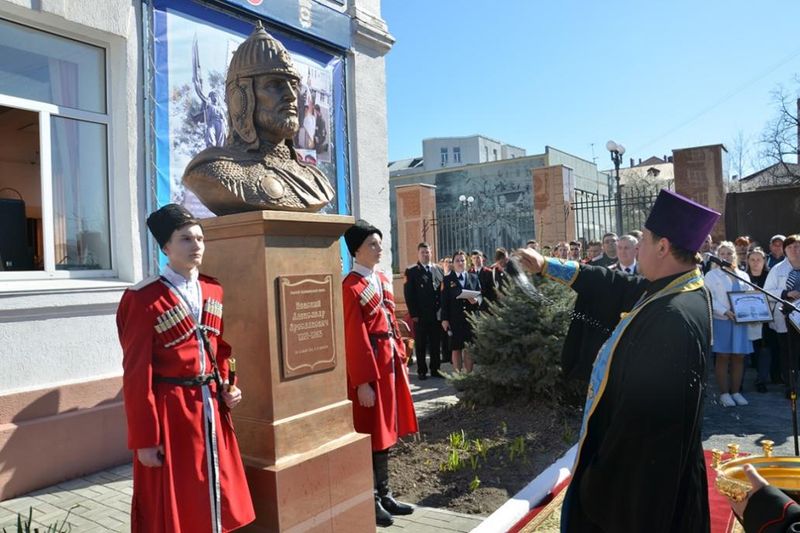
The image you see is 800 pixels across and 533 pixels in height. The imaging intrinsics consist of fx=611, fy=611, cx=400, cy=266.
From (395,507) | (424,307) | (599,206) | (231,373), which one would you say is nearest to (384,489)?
(395,507)

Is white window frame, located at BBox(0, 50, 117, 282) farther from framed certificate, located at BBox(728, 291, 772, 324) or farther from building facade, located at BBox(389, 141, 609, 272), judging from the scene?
building facade, located at BBox(389, 141, 609, 272)

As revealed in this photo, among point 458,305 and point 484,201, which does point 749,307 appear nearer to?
point 458,305

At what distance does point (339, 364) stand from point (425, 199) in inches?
466

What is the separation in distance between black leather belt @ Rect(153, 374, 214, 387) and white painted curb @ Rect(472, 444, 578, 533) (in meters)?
1.87

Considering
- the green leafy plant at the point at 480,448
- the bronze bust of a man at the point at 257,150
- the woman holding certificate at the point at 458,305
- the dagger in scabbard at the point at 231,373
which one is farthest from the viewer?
the woman holding certificate at the point at 458,305

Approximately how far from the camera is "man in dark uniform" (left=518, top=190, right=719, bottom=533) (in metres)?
2.17

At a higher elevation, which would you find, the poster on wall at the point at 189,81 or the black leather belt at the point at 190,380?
the poster on wall at the point at 189,81

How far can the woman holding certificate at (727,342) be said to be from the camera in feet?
24.3

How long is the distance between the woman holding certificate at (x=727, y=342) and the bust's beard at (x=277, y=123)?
595 cm

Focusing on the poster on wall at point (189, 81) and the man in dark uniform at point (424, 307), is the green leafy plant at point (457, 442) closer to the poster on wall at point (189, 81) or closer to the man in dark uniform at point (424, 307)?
the poster on wall at point (189, 81)

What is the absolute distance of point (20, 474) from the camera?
4.75 m

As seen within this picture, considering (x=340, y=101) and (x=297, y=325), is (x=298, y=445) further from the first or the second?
(x=340, y=101)

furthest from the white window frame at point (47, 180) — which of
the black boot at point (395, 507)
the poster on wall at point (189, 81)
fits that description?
the black boot at point (395, 507)

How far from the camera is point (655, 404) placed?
2.19m
